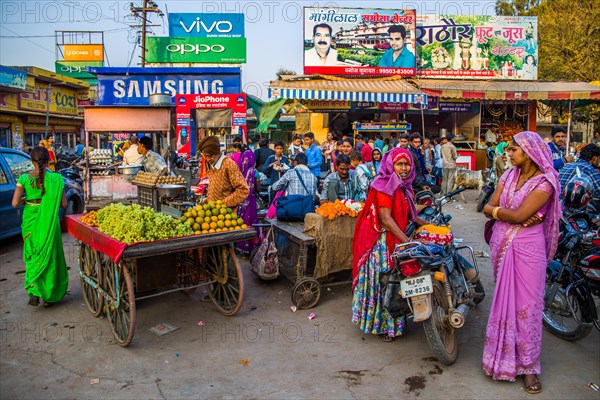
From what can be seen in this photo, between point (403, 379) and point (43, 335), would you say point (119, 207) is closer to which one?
point (43, 335)

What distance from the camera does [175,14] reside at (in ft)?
85.9

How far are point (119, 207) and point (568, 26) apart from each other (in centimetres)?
2505

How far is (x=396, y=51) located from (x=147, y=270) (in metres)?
16.4

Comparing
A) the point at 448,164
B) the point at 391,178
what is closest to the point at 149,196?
the point at 391,178

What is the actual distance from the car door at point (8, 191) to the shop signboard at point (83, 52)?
30.0 meters

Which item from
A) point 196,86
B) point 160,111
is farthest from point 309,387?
point 196,86

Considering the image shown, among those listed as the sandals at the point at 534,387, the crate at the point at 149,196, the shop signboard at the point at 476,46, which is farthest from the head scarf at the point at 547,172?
the shop signboard at the point at 476,46

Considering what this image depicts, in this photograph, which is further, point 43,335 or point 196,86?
point 196,86

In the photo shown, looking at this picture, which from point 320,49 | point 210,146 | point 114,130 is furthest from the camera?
point 320,49

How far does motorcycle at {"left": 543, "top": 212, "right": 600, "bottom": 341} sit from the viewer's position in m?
4.18

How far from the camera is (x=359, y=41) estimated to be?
62.1ft

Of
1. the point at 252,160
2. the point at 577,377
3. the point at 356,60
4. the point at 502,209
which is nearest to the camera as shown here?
the point at 502,209

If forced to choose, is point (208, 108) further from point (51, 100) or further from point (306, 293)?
point (51, 100)

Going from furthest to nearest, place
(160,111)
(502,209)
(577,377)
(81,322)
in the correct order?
1. (160,111)
2. (81,322)
3. (577,377)
4. (502,209)
